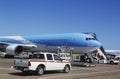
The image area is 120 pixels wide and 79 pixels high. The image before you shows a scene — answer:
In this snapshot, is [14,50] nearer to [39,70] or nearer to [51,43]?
[51,43]

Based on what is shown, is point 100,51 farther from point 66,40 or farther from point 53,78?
point 53,78

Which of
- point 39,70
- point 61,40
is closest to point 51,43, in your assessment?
point 61,40

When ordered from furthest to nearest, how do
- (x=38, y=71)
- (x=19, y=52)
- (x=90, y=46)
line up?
(x=19, y=52) → (x=90, y=46) → (x=38, y=71)

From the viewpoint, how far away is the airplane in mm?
38219

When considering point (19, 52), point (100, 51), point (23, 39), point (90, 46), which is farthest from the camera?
point (100, 51)

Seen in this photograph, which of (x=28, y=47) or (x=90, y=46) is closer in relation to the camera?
(x=90, y=46)

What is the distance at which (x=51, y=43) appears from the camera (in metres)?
42.2

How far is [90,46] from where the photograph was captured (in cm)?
3784

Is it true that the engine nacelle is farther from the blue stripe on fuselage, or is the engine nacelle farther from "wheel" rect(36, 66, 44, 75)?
"wheel" rect(36, 66, 44, 75)

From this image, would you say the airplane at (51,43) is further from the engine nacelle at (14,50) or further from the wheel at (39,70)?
the wheel at (39,70)

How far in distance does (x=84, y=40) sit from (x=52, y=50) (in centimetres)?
640

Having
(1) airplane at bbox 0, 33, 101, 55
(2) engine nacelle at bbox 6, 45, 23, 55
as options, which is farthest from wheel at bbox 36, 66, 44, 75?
(2) engine nacelle at bbox 6, 45, 23, 55

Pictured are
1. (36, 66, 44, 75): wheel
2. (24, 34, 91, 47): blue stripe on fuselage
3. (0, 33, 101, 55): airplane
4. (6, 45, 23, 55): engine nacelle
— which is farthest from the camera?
(6, 45, 23, 55): engine nacelle

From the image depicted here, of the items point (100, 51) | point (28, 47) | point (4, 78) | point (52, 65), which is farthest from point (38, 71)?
point (100, 51)
